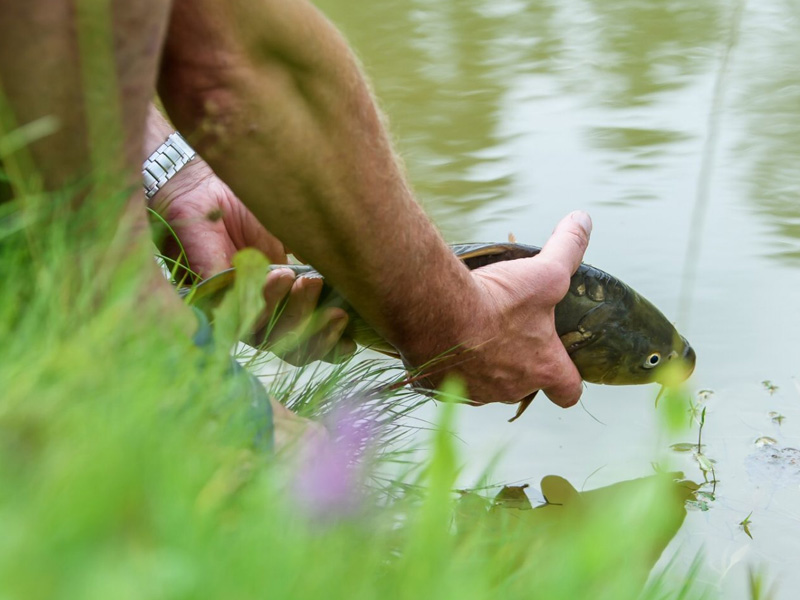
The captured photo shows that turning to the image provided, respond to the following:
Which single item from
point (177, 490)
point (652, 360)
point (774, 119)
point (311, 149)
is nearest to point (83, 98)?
point (311, 149)

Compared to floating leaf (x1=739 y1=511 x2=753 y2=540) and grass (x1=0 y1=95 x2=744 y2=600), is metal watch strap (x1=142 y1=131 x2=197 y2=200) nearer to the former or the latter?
grass (x1=0 y1=95 x2=744 y2=600)

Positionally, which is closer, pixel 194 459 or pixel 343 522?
pixel 194 459

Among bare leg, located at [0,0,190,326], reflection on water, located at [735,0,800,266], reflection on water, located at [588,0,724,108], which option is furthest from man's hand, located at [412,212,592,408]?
reflection on water, located at [588,0,724,108]

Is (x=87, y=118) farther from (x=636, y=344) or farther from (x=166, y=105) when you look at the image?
(x=636, y=344)

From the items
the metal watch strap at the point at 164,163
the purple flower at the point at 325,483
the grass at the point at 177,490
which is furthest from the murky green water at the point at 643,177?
the metal watch strap at the point at 164,163

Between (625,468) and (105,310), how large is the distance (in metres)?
1.59

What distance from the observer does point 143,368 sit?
89cm

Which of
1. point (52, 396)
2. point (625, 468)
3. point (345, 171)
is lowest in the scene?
point (625, 468)

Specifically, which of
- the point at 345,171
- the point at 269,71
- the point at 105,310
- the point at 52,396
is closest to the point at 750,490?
the point at 345,171

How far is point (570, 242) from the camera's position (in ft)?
7.96

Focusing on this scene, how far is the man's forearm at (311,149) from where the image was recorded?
1585mm

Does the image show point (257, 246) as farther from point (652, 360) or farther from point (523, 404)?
point (652, 360)

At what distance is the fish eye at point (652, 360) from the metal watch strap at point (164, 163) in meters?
1.14

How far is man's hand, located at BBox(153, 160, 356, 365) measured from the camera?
1787 mm
